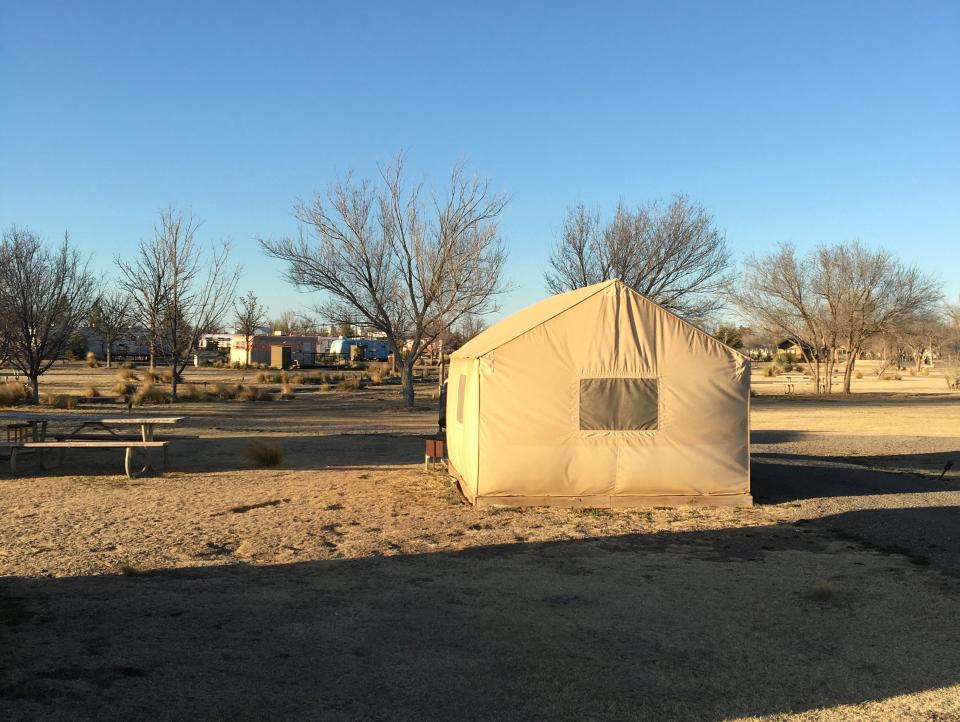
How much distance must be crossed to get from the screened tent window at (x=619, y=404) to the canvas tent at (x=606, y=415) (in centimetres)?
1

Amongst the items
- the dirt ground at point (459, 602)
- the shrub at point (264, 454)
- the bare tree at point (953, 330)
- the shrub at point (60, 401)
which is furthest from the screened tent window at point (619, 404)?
the bare tree at point (953, 330)

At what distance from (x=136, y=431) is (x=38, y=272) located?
994 centimetres

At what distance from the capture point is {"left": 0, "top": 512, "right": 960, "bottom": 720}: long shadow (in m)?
4.55

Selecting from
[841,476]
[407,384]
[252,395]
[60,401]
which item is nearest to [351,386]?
[252,395]

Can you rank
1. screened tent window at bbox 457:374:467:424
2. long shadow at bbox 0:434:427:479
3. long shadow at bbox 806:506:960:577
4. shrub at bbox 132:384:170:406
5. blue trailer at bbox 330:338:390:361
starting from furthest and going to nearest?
1. blue trailer at bbox 330:338:390:361
2. shrub at bbox 132:384:170:406
3. long shadow at bbox 0:434:427:479
4. screened tent window at bbox 457:374:467:424
5. long shadow at bbox 806:506:960:577

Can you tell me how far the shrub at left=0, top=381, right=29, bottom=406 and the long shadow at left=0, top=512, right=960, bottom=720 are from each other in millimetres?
21537

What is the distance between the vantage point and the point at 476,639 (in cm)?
564

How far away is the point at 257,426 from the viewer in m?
22.2

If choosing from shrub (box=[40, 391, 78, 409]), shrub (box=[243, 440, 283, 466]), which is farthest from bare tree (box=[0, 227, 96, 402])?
shrub (box=[243, 440, 283, 466])

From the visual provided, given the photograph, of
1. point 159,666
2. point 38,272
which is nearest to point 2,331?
point 38,272

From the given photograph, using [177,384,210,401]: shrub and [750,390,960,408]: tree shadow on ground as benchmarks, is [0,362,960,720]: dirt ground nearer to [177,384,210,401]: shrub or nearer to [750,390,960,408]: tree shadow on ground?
[177,384,210,401]: shrub

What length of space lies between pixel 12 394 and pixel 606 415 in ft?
72.6

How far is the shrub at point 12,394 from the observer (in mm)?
25716

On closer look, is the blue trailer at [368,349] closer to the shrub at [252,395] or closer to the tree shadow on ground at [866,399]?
the shrub at [252,395]
